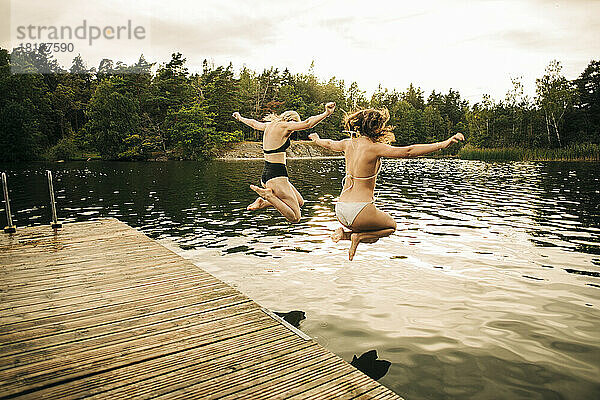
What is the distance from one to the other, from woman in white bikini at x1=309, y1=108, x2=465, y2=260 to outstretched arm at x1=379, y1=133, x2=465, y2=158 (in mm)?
15

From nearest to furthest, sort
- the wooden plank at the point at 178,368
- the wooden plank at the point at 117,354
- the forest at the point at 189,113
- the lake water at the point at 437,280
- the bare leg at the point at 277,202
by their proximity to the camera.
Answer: the wooden plank at the point at 178,368, the wooden plank at the point at 117,354, the lake water at the point at 437,280, the bare leg at the point at 277,202, the forest at the point at 189,113

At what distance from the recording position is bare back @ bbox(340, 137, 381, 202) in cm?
532

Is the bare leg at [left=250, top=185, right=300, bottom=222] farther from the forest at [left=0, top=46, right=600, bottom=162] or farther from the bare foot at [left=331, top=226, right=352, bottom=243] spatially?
the forest at [left=0, top=46, right=600, bottom=162]

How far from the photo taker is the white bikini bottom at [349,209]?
18.0 feet

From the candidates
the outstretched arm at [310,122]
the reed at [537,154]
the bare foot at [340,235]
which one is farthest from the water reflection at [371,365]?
the reed at [537,154]

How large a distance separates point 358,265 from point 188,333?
5950 mm

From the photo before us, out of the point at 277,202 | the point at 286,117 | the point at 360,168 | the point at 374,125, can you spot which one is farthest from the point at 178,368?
the point at 286,117

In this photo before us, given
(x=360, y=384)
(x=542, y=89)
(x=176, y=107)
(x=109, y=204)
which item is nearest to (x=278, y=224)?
(x=109, y=204)

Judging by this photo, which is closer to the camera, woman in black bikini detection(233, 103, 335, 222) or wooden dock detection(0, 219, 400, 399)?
wooden dock detection(0, 219, 400, 399)

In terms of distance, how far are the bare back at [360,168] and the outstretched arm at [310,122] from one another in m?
0.62

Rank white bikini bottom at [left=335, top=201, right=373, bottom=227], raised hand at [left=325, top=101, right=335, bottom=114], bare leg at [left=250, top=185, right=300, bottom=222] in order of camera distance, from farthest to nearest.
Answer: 1. bare leg at [left=250, top=185, right=300, bottom=222]
2. white bikini bottom at [left=335, top=201, right=373, bottom=227]
3. raised hand at [left=325, top=101, right=335, bottom=114]

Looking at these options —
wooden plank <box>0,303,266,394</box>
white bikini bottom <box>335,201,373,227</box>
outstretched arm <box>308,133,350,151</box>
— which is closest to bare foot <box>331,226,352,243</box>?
white bikini bottom <box>335,201,373,227</box>

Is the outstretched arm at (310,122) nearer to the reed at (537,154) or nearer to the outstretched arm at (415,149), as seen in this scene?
the outstretched arm at (415,149)

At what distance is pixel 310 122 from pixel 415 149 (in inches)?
60.0
